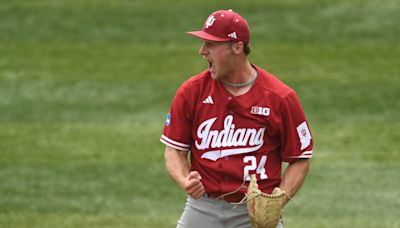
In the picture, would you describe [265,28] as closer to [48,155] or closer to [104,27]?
[104,27]

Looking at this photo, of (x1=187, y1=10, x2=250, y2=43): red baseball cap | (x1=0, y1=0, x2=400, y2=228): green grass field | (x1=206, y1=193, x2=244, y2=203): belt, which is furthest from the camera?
(x1=0, y1=0, x2=400, y2=228): green grass field

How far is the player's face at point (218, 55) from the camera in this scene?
245 inches

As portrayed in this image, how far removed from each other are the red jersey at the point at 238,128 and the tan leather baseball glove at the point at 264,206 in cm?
29

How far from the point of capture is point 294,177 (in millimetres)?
6391

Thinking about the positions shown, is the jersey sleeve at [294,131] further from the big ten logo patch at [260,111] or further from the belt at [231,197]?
the belt at [231,197]

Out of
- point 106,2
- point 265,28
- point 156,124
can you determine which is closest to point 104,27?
point 106,2

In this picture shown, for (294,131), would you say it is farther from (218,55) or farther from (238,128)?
(218,55)

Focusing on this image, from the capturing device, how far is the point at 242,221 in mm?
6539

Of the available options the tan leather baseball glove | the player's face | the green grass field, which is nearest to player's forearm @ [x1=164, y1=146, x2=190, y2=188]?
the tan leather baseball glove

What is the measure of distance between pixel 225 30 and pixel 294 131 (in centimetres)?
72

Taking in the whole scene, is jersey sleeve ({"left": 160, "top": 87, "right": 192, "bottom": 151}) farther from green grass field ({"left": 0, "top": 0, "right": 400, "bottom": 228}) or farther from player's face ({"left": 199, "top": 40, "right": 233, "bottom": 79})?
green grass field ({"left": 0, "top": 0, "right": 400, "bottom": 228})

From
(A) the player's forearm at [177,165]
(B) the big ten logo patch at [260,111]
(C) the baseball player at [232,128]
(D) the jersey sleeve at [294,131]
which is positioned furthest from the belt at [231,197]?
(B) the big ten logo patch at [260,111]

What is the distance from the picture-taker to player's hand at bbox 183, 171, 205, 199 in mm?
6055

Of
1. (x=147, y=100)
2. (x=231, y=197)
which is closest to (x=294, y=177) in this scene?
(x=231, y=197)
